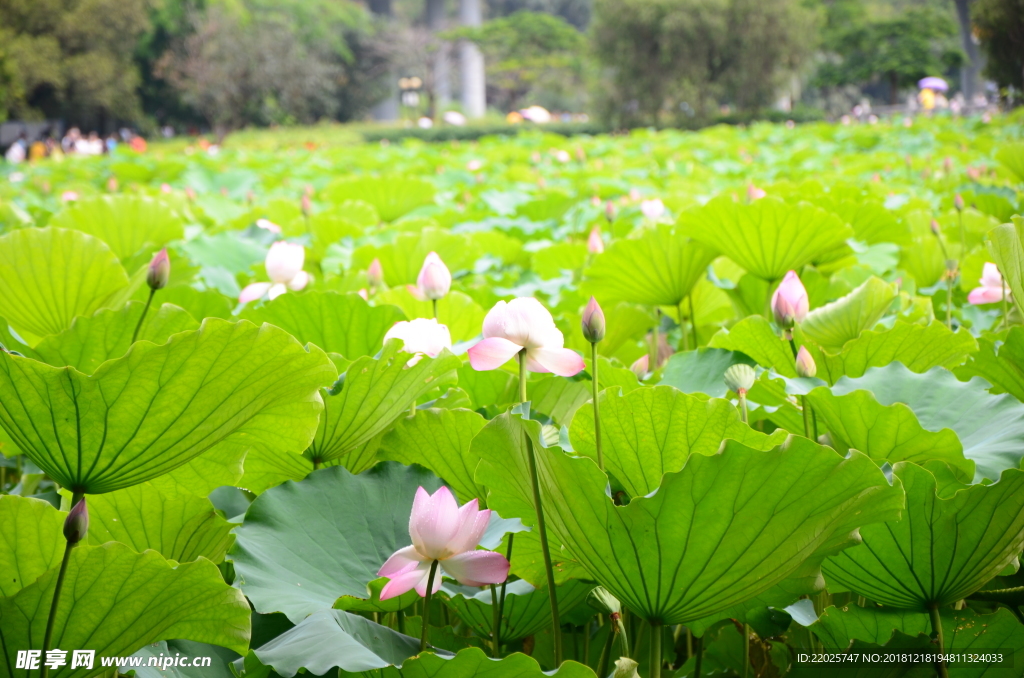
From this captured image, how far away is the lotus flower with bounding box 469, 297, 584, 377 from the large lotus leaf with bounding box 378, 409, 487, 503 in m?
0.05

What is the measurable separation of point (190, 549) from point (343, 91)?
2522cm

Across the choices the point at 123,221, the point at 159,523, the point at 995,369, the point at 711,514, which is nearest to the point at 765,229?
the point at 995,369

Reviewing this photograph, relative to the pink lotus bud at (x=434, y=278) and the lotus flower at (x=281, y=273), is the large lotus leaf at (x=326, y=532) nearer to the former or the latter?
the pink lotus bud at (x=434, y=278)

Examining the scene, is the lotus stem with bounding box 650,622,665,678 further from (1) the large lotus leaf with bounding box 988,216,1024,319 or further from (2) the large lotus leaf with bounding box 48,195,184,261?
(2) the large lotus leaf with bounding box 48,195,184,261

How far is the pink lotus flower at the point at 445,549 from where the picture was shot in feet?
1.66

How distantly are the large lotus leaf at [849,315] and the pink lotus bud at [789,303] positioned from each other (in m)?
0.04

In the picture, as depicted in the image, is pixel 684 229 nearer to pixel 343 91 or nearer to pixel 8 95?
pixel 8 95

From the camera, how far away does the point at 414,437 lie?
2.19 feet

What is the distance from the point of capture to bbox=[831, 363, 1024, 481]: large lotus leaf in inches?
25.8

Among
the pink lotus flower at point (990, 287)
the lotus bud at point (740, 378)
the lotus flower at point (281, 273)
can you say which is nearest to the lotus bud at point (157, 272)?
the lotus flower at point (281, 273)

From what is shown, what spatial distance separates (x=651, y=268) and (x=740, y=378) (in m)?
0.51

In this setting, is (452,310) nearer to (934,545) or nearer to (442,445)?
(442,445)

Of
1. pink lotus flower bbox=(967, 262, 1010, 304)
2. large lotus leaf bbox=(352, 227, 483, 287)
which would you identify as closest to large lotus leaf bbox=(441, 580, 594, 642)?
pink lotus flower bbox=(967, 262, 1010, 304)

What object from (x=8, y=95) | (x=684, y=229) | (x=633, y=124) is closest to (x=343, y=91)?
(x=8, y=95)
